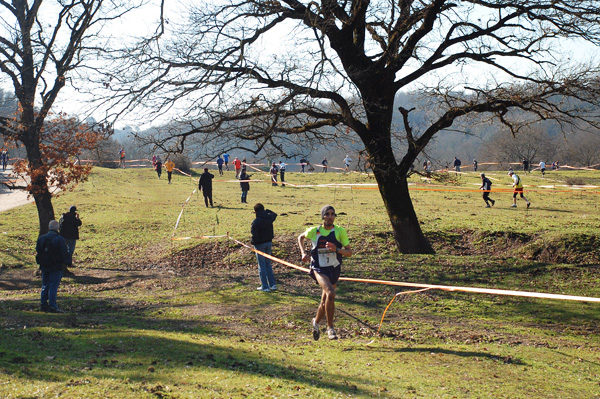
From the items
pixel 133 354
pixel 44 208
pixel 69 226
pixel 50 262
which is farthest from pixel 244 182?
pixel 133 354

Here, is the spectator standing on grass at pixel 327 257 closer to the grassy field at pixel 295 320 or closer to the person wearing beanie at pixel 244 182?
the grassy field at pixel 295 320

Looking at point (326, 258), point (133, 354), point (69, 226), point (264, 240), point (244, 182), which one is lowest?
point (133, 354)

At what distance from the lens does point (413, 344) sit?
27.0 ft

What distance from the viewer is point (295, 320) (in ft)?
31.4

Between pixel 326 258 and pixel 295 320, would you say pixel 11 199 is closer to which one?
pixel 295 320

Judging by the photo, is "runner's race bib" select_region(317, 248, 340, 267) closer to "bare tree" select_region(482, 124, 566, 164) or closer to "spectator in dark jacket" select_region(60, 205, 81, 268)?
"spectator in dark jacket" select_region(60, 205, 81, 268)

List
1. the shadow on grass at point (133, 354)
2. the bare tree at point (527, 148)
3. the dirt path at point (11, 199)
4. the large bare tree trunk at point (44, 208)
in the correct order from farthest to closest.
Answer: the bare tree at point (527, 148), the dirt path at point (11, 199), the large bare tree trunk at point (44, 208), the shadow on grass at point (133, 354)

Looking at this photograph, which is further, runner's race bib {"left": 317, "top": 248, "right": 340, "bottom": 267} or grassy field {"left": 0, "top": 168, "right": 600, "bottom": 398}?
runner's race bib {"left": 317, "top": 248, "right": 340, "bottom": 267}

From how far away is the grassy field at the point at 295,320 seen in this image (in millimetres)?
5872

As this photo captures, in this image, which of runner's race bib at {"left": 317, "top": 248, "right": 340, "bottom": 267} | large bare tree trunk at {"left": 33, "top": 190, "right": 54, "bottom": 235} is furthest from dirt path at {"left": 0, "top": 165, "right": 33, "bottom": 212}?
runner's race bib at {"left": 317, "top": 248, "right": 340, "bottom": 267}

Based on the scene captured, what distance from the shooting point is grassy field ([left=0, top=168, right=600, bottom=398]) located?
5872 millimetres

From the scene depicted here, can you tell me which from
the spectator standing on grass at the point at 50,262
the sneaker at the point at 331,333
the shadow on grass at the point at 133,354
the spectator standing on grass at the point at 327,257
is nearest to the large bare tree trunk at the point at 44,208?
the spectator standing on grass at the point at 50,262

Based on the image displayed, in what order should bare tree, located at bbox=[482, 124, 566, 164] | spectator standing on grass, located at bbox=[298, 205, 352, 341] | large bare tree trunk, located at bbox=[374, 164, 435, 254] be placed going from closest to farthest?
spectator standing on grass, located at bbox=[298, 205, 352, 341], large bare tree trunk, located at bbox=[374, 164, 435, 254], bare tree, located at bbox=[482, 124, 566, 164]

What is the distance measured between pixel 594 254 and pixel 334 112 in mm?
7255
